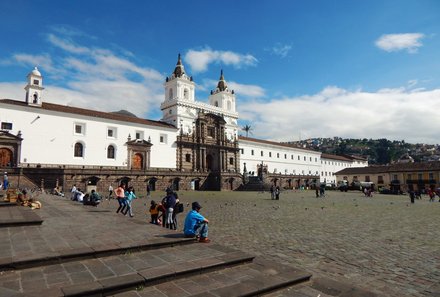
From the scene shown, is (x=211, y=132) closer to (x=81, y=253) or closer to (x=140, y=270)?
(x=81, y=253)

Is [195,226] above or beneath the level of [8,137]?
beneath

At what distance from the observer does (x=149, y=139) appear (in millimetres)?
44594

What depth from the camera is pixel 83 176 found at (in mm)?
35500

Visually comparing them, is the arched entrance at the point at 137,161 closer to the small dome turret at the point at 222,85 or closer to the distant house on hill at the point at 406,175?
the small dome turret at the point at 222,85

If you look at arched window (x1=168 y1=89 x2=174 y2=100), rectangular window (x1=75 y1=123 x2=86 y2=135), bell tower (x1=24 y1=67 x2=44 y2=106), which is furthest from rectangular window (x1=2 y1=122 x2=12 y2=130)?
arched window (x1=168 y1=89 x2=174 y2=100)

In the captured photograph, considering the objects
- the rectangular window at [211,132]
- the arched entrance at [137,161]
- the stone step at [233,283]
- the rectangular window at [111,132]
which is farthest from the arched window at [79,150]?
the stone step at [233,283]

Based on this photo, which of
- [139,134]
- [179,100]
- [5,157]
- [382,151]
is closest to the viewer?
[5,157]

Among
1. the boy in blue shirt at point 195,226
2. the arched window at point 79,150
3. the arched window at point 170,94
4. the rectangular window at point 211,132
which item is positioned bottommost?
the boy in blue shirt at point 195,226

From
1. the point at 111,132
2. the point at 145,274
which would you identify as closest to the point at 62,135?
the point at 111,132

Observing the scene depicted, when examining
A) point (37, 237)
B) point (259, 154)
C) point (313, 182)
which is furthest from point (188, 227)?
point (313, 182)

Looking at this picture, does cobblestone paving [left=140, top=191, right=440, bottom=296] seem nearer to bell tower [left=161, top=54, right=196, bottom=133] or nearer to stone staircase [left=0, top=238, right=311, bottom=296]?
stone staircase [left=0, top=238, right=311, bottom=296]

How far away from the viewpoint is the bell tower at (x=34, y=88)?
115ft

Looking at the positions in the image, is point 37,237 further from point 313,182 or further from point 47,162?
point 313,182

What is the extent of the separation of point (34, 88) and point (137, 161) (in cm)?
1563
